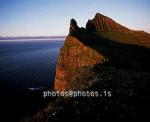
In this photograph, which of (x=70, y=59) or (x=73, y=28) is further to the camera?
(x=73, y=28)

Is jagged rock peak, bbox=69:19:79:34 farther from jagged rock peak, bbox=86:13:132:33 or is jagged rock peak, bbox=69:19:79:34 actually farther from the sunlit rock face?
jagged rock peak, bbox=86:13:132:33

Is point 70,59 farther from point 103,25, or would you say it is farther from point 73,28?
point 103,25

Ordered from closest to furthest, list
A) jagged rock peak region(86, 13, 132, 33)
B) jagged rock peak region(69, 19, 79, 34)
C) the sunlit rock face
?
the sunlit rock face
jagged rock peak region(69, 19, 79, 34)
jagged rock peak region(86, 13, 132, 33)

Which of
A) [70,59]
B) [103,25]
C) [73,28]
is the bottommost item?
[70,59]

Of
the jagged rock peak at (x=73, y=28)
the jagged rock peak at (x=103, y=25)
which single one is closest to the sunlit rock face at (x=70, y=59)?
the jagged rock peak at (x=73, y=28)

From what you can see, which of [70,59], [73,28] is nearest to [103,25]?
[73,28]

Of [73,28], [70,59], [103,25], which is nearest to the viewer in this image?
[70,59]

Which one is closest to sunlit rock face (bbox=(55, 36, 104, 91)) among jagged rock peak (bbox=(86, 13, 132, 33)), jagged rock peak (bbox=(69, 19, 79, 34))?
jagged rock peak (bbox=(69, 19, 79, 34))

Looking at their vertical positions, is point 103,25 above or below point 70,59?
above

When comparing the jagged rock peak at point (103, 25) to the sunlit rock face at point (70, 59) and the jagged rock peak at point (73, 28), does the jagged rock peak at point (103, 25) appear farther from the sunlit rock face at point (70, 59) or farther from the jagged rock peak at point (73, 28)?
the sunlit rock face at point (70, 59)

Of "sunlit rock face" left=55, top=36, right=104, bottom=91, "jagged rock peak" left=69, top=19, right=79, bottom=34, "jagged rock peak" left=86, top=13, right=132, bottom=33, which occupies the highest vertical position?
"jagged rock peak" left=86, top=13, right=132, bottom=33

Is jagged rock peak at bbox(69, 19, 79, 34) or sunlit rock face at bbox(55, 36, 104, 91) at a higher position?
jagged rock peak at bbox(69, 19, 79, 34)
